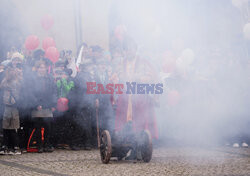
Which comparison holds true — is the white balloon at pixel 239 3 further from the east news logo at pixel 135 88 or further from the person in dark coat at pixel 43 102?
the person in dark coat at pixel 43 102

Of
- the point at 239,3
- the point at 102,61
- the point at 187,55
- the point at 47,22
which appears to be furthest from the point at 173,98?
the point at 47,22

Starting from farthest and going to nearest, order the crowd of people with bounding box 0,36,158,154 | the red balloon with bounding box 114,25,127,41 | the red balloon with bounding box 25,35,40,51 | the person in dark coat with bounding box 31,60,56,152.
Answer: the person in dark coat with bounding box 31,60,56,152 < the crowd of people with bounding box 0,36,158,154 < the red balloon with bounding box 25,35,40,51 < the red balloon with bounding box 114,25,127,41

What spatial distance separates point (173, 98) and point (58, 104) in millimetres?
1890

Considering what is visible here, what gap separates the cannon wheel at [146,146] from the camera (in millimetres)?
5832

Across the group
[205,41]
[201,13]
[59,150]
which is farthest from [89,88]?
[201,13]

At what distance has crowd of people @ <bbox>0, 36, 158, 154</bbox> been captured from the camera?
6.75m

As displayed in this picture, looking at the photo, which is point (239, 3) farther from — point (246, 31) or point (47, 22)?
point (47, 22)

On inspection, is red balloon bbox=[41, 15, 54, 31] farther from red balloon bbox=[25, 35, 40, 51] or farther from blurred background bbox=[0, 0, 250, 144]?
red balloon bbox=[25, 35, 40, 51]

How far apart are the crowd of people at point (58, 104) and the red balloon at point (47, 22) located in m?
2.38

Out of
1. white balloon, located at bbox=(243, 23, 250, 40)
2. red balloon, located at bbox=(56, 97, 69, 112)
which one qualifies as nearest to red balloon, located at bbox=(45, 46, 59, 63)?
red balloon, located at bbox=(56, 97, 69, 112)

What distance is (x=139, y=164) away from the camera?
5875mm

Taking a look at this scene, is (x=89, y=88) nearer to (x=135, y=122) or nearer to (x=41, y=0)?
(x=135, y=122)

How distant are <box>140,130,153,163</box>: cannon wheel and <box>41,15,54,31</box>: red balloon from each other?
7.98 feet

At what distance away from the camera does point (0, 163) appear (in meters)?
6.07
